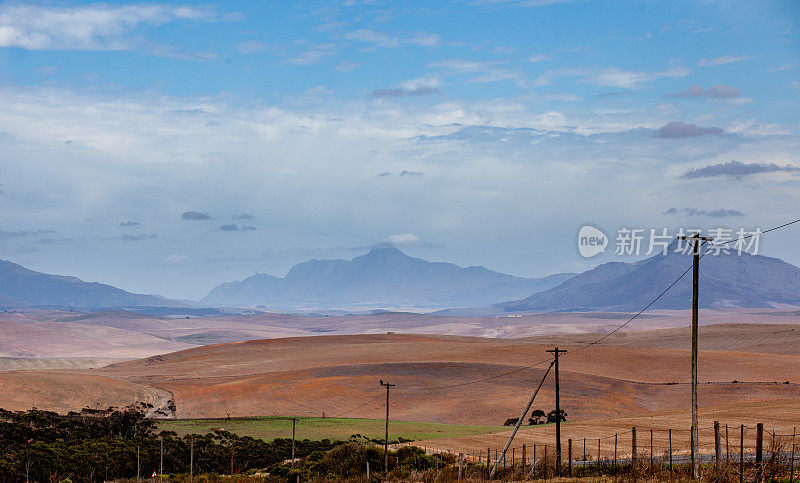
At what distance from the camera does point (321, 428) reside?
7281 centimetres

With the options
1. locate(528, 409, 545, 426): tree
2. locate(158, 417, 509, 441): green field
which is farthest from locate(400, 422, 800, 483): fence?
locate(528, 409, 545, 426): tree

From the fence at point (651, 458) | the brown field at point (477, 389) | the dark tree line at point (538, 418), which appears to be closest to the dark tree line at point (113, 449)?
the brown field at point (477, 389)

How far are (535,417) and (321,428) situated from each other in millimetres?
19905

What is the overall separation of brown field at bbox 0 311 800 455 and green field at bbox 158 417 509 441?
537cm

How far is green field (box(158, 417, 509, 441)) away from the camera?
66812 mm

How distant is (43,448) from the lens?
5538cm

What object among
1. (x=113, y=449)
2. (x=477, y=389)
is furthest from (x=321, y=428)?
(x=477, y=389)

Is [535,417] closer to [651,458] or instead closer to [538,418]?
[538,418]

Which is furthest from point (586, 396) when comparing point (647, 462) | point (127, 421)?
point (647, 462)

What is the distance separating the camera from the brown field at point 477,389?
66.8m

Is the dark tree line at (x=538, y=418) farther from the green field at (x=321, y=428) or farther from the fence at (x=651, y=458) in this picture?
the fence at (x=651, y=458)

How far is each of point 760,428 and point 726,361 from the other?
98.7 meters

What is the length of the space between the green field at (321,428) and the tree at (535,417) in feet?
18.3

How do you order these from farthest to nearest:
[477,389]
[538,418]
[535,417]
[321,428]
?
[477,389]
[535,417]
[538,418]
[321,428]
